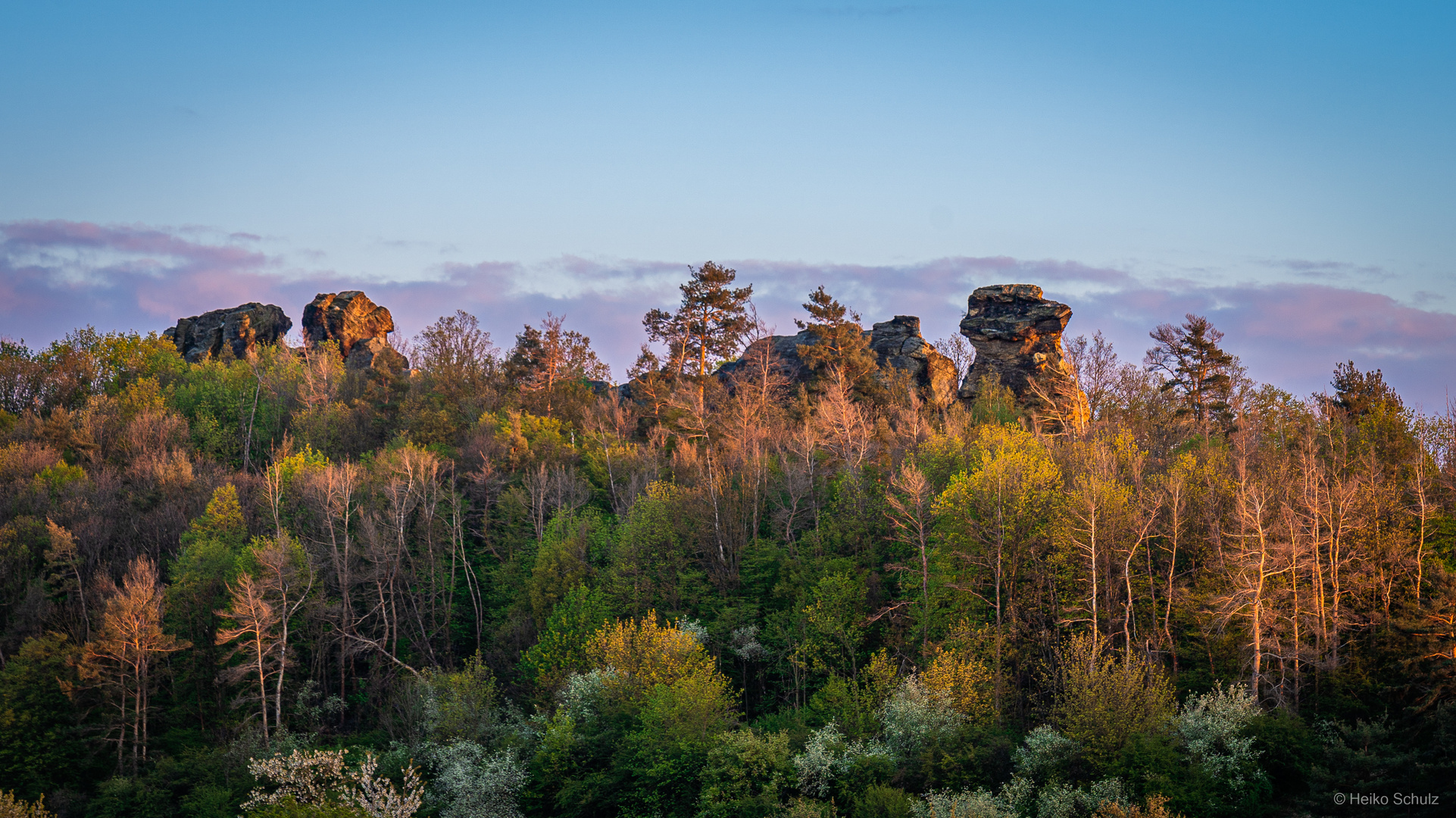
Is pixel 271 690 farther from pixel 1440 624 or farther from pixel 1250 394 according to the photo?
pixel 1250 394

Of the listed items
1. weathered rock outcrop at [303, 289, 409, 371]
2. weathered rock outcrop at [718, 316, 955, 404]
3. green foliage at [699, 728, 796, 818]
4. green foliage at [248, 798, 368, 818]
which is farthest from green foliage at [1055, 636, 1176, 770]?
weathered rock outcrop at [303, 289, 409, 371]

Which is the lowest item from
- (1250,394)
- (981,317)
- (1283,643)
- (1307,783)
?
(1307,783)

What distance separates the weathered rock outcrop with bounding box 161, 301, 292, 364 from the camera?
106 metres

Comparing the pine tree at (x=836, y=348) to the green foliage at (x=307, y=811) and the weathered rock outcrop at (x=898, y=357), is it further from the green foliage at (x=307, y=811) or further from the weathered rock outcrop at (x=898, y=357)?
the green foliage at (x=307, y=811)

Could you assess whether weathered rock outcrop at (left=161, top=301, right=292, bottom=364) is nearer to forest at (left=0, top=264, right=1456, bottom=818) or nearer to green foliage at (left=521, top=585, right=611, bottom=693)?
forest at (left=0, top=264, right=1456, bottom=818)

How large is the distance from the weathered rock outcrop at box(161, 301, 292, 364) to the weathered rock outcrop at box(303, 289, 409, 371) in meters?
5.20

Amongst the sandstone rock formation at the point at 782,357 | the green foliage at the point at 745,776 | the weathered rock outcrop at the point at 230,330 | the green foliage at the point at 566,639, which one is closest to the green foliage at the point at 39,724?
the green foliage at the point at 566,639

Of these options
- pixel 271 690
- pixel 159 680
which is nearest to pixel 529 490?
pixel 271 690

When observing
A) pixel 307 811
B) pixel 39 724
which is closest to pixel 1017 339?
pixel 307 811

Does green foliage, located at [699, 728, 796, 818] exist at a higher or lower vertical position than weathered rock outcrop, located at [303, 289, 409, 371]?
lower

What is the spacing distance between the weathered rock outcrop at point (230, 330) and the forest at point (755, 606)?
3378 cm

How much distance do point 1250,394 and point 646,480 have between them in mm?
41056

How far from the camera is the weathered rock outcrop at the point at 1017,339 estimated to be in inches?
2876

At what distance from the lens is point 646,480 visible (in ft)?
198
